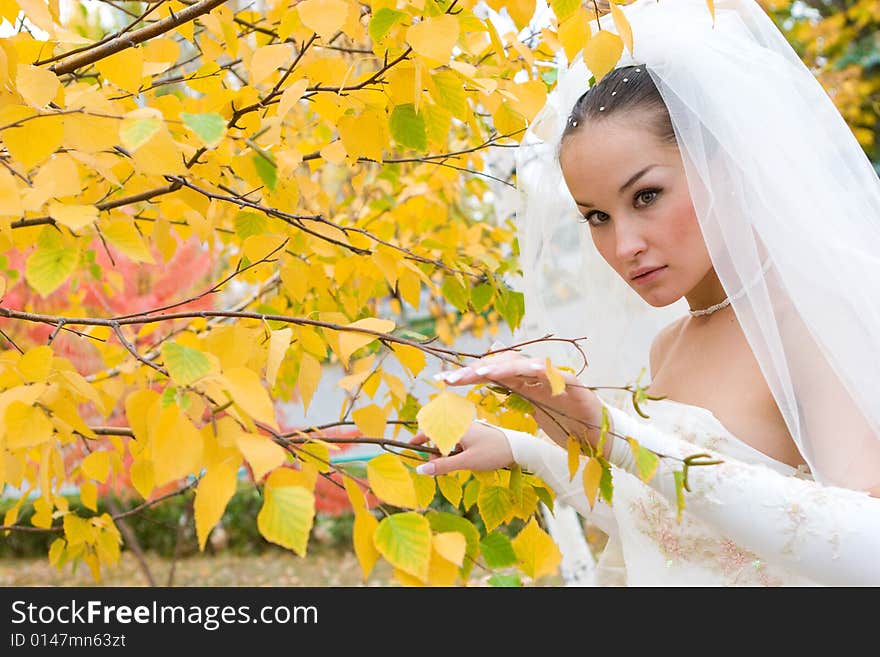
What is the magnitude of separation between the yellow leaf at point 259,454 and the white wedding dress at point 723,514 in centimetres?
53

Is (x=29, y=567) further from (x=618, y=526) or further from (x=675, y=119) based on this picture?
(x=675, y=119)

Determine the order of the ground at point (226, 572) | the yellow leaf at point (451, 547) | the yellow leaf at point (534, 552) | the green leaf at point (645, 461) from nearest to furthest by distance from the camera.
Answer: the yellow leaf at point (451, 547)
the green leaf at point (645, 461)
the yellow leaf at point (534, 552)
the ground at point (226, 572)

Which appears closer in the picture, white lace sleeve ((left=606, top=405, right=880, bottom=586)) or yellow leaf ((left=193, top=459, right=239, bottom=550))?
yellow leaf ((left=193, top=459, right=239, bottom=550))

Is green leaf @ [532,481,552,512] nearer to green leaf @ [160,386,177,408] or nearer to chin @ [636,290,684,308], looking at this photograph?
chin @ [636,290,684,308]

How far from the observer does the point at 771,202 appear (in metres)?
1.46

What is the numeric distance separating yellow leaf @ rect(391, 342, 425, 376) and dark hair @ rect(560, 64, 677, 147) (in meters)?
0.65

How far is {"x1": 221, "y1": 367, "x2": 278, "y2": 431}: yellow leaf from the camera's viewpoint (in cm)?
78

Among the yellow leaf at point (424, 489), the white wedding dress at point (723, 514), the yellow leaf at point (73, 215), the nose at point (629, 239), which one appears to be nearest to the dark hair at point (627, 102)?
the nose at point (629, 239)

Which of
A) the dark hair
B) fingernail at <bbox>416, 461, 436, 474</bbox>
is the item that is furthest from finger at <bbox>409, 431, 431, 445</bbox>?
the dark hair

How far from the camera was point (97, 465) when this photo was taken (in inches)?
54.2

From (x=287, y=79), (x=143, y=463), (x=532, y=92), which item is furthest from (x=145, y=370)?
(x=532, y=92)

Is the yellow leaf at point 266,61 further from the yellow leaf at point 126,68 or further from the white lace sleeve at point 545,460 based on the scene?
the white lace sleeve at point 545,460

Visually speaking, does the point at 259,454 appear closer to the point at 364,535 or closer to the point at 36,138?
the point at 364,535

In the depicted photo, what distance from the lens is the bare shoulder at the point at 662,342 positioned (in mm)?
1885
